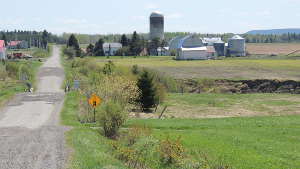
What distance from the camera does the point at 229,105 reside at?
4431cm

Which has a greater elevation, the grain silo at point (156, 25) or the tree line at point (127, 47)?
the grain silo at point (156, 25)

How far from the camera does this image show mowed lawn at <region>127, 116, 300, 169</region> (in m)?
18.3

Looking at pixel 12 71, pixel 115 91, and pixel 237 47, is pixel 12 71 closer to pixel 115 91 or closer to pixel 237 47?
pixel 115 91

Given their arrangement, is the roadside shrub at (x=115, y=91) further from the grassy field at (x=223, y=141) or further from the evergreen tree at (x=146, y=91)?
the evergreen tree at (x=146, y=91)

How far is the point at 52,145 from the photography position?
19047mm

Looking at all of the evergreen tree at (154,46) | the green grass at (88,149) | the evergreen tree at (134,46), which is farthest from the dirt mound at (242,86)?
the evergreen tree at (154,46)

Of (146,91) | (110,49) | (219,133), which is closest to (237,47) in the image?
(110,49)

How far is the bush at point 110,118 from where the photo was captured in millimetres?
22984

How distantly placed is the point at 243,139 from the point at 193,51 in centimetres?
8938

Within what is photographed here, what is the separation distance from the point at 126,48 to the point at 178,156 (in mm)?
109055

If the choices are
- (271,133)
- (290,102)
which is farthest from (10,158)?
(290,102)

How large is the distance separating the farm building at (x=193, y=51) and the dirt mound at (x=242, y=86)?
48085 mm

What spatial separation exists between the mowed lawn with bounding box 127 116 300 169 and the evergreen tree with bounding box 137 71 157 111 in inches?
384

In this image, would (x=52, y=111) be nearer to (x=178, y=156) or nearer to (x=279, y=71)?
(x=178, y=156)
